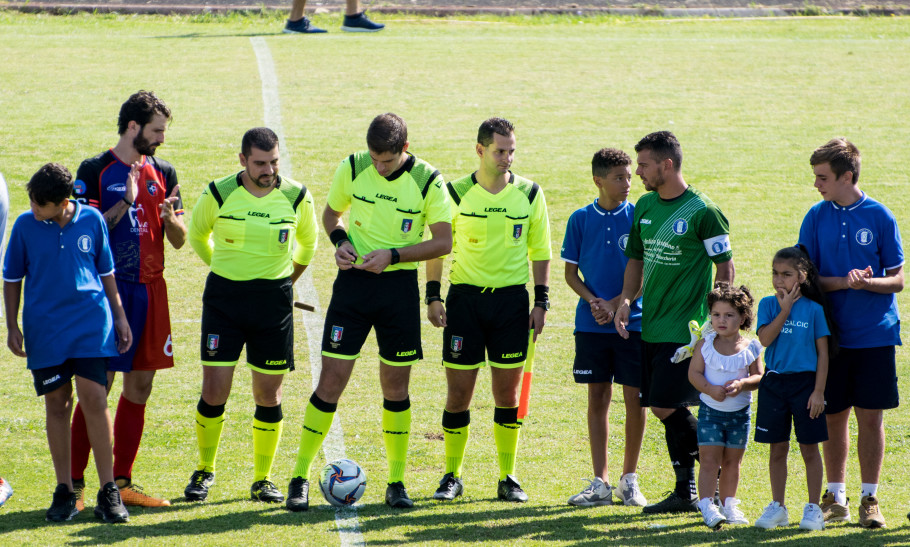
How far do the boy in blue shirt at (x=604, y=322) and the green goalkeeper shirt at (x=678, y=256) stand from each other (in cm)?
33

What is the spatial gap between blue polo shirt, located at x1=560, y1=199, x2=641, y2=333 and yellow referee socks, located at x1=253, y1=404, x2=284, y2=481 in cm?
206

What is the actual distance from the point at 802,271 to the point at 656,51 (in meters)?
15.8

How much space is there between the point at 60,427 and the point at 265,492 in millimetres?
1284

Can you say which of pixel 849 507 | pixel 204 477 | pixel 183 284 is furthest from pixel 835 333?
pixel 183 284

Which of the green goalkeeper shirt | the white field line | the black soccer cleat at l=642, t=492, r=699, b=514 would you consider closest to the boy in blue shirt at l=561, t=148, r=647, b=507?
the black soccer cleat at l=642, t=492, r=699, b=514

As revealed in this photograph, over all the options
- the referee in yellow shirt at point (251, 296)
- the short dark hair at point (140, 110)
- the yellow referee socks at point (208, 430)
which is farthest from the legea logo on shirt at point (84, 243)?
the yellow referee socks at point (208, 430)

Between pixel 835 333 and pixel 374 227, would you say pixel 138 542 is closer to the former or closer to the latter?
pixel 374 227

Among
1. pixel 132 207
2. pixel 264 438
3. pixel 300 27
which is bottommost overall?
pixel 264 438

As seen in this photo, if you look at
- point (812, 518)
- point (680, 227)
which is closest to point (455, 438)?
point (680, 227)

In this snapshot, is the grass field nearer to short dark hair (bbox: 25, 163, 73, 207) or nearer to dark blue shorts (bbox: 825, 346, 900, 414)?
dark blue shorts (bbox: 825, 346, 900, 414)

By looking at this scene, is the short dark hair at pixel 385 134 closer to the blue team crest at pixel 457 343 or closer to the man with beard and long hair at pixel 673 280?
the blue team crest at pixel 457 343

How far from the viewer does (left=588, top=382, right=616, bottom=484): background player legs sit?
6836 millimetres

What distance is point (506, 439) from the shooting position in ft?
22.5

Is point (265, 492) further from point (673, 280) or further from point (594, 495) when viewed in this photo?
point (673, 280)
